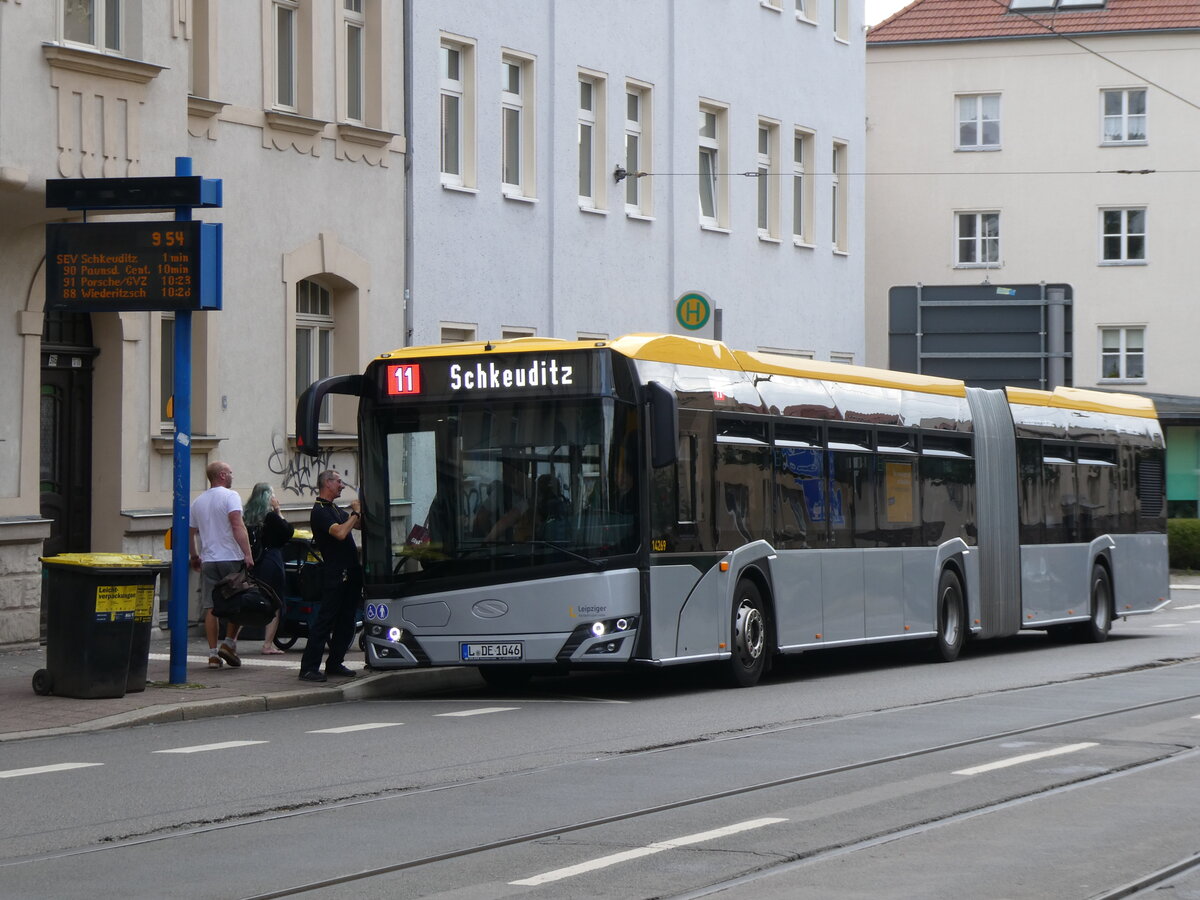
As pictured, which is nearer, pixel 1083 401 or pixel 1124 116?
pixel 1083 401

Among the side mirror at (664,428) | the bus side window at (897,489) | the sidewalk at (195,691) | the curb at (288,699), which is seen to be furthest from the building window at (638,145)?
the side mirror at (664,428)

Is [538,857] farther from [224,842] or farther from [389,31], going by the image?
[389,31]

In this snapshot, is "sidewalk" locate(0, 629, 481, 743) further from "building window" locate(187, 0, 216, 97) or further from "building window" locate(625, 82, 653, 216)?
"building window" locate(625, 82, 653, 216)

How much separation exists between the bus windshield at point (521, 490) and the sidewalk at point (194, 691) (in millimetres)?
1228

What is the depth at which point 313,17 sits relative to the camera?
920 inches

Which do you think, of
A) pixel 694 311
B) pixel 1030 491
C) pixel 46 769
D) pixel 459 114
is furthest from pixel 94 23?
pixel 1030 491

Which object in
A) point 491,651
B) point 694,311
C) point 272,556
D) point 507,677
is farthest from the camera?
point 694,311

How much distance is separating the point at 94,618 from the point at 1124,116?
4186 centimetres

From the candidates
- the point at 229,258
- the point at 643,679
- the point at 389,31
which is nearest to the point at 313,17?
the point at 389,31

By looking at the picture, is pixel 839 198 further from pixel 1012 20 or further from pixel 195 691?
pixel 195 691

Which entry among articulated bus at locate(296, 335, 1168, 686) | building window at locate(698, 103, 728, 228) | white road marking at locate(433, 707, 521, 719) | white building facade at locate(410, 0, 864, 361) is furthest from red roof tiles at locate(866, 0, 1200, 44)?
white road marking at locate(433, 707, 521, 719)

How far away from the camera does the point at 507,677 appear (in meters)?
17.2

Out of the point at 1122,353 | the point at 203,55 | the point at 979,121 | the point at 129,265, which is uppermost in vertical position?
the point at 979,121

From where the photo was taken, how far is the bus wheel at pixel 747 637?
1675 centimetres
